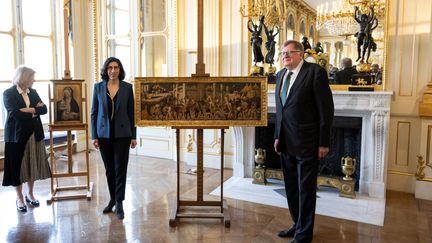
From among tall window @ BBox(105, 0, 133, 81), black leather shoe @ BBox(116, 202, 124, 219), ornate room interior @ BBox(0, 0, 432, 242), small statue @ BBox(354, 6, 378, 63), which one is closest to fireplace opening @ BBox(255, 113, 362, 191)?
ornate room interior @ BBox(0, 0, 432, 242)

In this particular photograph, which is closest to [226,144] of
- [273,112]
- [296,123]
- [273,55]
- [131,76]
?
[273,112]

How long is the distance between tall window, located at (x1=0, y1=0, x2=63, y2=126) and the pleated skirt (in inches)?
98.9

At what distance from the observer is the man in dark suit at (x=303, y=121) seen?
2.84 metres

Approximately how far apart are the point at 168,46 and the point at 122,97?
9.18ft

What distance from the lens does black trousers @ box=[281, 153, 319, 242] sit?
2.94m

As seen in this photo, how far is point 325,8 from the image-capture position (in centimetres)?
468

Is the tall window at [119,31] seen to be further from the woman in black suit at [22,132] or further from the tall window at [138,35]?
the woman in black suit at [22,132]

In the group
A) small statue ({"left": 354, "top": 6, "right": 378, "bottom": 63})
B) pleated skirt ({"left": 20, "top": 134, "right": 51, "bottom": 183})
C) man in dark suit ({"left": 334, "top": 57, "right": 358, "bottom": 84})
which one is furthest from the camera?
man in dark suit ({"left": 334, "top": 57, "right": 358, "bottom": 84})

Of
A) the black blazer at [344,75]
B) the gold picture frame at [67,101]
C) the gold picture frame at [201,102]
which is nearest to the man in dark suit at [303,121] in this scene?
the gold picture frame at [201,102]

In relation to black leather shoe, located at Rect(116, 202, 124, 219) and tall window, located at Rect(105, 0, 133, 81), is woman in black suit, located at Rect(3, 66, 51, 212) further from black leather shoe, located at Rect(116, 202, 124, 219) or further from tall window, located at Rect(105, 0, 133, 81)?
tall window, located at Rect(105, 0, 133, 81)

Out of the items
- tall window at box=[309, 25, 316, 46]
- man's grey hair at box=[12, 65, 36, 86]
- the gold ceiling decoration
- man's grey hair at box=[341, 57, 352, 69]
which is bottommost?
man's grey hair at box=[12, 65, 36, 86]

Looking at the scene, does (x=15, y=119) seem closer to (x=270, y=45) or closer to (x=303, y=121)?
(x=303, y=121)

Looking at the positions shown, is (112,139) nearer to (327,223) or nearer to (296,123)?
(296,123)

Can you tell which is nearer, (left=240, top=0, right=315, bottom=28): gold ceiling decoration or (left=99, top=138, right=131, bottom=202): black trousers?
(left=99, top=138, right=131, bottom=202): black trousers
